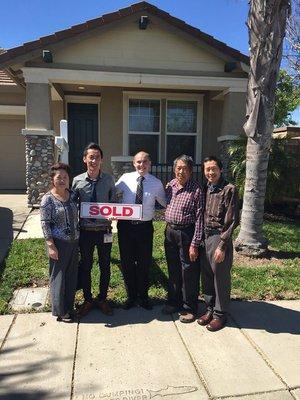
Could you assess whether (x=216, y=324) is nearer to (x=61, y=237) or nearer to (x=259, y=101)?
(x=61, y=237)

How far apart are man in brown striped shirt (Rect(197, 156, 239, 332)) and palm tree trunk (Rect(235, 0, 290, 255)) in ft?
7.77

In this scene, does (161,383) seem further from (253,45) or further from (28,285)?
(253,45)

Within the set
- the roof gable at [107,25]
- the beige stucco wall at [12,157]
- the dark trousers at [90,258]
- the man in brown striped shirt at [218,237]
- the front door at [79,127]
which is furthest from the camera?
the beige stucco wall at [12,157]

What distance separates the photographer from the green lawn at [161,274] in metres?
5.00

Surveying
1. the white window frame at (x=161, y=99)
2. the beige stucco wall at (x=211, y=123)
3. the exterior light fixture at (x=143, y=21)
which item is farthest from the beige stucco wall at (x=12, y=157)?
the beige stucco wall at (x=211, y=123)

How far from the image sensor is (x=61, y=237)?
411 cm

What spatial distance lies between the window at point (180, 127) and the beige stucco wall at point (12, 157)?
534 centimetres

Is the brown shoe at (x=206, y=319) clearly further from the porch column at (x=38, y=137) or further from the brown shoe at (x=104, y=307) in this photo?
the porch column at (x=38, y=137)

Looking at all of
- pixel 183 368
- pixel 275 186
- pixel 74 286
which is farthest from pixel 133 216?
pixel 275 186

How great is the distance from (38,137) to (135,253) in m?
6.02

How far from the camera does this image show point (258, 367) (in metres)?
3.46

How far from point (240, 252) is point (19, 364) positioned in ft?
13.3

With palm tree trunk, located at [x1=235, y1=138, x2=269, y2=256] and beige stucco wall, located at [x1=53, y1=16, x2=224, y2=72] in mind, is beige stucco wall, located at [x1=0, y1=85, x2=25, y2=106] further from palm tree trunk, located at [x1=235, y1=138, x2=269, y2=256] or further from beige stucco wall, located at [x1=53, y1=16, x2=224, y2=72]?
palm tree trunk, located at [x1=235, y1=138, x2=269, y2=256]

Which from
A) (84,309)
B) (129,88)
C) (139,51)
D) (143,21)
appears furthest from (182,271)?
(129,88)
